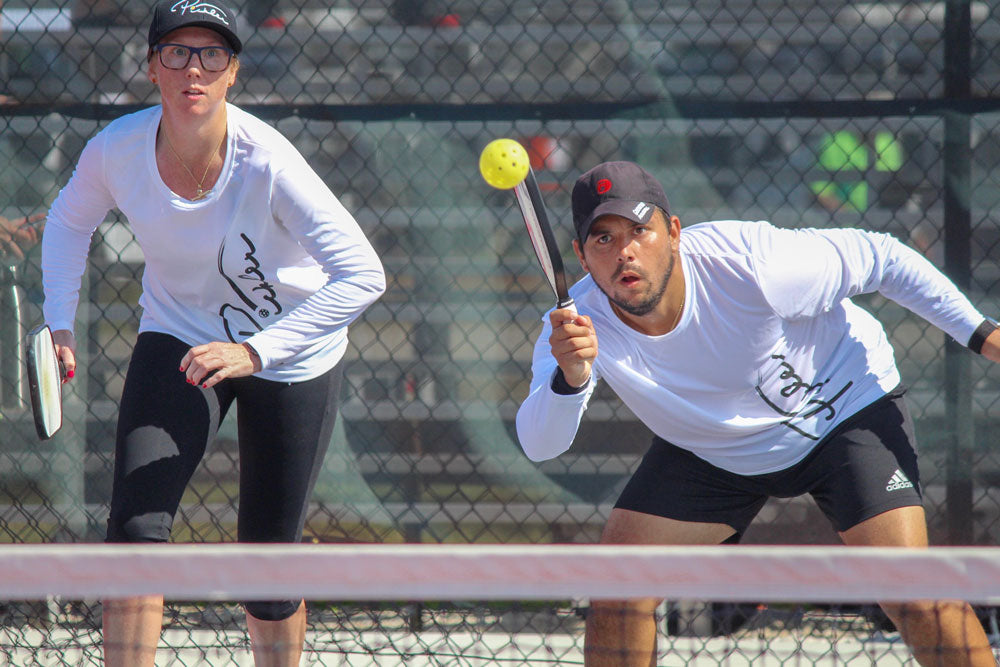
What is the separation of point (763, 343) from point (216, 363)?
3.90ft

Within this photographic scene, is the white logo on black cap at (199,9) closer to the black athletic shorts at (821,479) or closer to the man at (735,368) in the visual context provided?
the man at (735,368)

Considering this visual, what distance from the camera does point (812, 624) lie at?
3.65 m

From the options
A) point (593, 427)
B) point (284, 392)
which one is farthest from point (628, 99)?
point (284, 392)

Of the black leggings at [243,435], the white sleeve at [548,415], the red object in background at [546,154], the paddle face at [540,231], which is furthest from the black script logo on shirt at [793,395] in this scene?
the red object in background at [546,154]

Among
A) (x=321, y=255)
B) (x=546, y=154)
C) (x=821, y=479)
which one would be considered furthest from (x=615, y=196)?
(x=546, y=154)

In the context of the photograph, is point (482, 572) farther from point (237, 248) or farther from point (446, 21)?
point (446, 21)

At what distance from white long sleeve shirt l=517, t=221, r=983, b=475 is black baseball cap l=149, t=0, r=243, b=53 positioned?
981mm

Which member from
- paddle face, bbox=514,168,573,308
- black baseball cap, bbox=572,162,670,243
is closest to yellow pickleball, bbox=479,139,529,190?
paddle face, bbox=514,168,573,308

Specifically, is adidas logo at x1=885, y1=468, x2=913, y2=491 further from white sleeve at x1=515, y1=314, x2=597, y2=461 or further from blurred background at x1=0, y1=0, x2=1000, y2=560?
blurred background at x1=0, y1=0, x2=1000, y2=560

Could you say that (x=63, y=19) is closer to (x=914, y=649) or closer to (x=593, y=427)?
(x=593, y=427)

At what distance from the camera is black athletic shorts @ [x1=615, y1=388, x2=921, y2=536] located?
2289mm

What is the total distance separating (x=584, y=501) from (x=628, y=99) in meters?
1.48

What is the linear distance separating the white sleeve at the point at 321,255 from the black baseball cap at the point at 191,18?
336 millimetres

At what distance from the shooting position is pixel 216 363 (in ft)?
7.07
